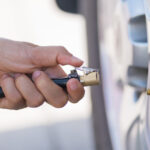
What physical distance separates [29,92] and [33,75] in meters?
0.05

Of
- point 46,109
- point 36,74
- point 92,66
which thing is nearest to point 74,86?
point 36,74

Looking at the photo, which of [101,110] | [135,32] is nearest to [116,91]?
[101,110]

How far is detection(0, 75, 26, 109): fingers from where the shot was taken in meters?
1.35

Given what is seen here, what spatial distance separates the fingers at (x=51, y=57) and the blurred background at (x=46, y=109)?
20.6 inches

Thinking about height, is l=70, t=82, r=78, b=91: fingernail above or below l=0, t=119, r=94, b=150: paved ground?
above

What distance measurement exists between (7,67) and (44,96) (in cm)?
21

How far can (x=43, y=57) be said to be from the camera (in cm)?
140

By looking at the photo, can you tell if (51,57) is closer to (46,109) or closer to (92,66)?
(92,66)

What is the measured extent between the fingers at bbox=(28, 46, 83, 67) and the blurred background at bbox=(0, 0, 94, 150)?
52 centimetres

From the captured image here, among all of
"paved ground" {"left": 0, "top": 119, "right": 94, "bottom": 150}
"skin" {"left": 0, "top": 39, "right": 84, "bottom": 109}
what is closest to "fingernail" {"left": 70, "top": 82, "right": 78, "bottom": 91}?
"skin" {"left": 0, "top": 39, "right": 84, "bottom": 109}

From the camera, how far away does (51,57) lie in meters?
1.39

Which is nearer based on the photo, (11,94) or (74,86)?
(74,86)

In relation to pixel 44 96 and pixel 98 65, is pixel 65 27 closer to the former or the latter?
pixel 98 65

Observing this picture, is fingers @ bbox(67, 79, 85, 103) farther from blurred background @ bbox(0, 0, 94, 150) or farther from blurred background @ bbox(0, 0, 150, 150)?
blurred background @ bbox(0, 0, 94, 150)
